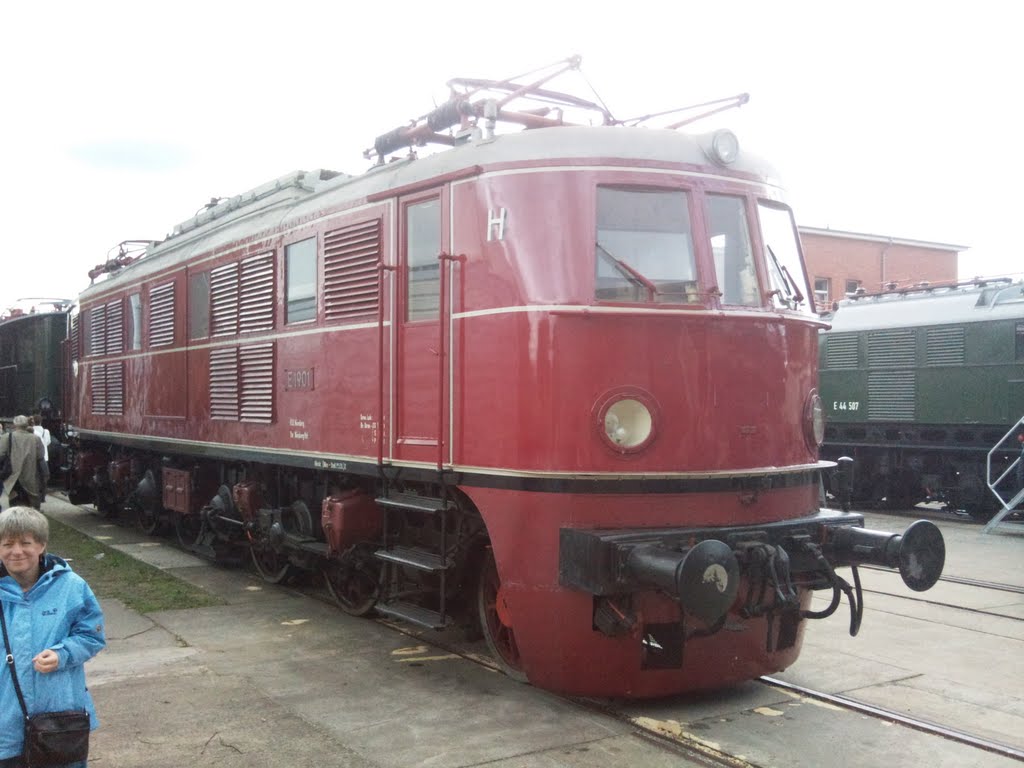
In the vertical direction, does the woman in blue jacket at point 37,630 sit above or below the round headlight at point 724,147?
below

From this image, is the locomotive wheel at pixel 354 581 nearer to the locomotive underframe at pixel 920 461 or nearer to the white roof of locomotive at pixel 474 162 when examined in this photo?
the white roof of locomotive at pixel 474 162

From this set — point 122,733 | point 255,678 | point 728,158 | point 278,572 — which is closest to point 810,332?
point 728,158

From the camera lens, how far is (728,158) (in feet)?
21.1

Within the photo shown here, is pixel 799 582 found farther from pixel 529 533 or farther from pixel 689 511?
pixel 529 533

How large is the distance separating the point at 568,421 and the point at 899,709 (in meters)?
2.60

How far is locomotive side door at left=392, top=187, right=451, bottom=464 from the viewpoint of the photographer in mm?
6633

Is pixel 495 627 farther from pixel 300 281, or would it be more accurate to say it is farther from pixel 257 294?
pixel 257 294

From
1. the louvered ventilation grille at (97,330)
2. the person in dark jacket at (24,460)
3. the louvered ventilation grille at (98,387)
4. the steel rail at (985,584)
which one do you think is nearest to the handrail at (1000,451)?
the steel rail at (985,584)

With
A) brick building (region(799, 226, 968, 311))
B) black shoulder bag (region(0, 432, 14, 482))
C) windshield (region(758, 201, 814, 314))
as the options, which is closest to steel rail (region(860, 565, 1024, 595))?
windshield (region(758, 201, 814, 314))

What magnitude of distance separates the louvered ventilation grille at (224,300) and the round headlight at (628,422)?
5.00 metres

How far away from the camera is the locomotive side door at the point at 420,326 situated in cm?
663

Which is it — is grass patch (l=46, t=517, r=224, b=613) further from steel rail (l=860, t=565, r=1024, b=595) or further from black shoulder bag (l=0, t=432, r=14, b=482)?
steel rail (l=860, t=565, r=1024, b=595)

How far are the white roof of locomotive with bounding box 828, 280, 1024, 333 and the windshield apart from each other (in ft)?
30.8

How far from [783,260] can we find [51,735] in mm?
5036
